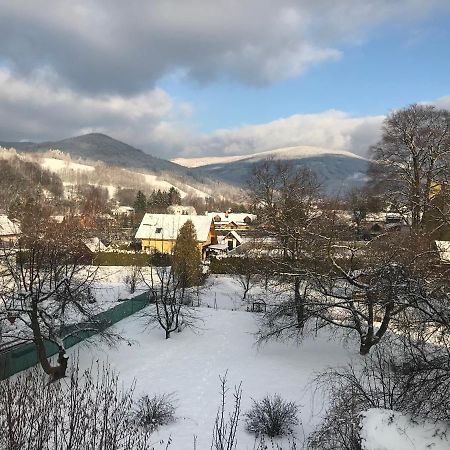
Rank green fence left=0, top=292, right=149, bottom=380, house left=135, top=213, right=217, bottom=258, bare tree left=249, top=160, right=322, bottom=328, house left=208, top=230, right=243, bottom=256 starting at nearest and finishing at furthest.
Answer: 1. green fence left=0, top=292, right=149, bottom=380
2. bare tree left=249, top=160, right=322, bottom=328
3. house left=135, top=213, right=217, bottom=258
4. house left=208, top=230, right=243, bottom=256

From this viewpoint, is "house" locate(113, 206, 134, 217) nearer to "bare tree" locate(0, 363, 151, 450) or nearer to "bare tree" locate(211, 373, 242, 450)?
"bare tree" locate(211, 373, 242, 450)

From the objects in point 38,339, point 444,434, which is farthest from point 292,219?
point 444,434

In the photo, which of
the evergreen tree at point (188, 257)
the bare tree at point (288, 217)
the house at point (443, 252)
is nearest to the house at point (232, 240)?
the evergreen tree at point (188, 257)

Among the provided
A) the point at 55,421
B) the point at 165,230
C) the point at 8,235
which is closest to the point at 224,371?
the point at 55,421

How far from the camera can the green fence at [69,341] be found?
12.3m

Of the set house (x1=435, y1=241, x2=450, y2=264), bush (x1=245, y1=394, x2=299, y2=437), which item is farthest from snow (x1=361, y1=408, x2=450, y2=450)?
house (x1=435, y1=241, x2=450, y2=264)

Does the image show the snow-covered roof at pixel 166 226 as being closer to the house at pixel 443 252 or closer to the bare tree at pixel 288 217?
the bare tree at pixel 288 217

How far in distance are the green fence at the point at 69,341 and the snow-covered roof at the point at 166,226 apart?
19289mm

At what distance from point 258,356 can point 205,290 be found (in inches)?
512

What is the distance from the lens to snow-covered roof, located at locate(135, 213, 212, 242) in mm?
42250

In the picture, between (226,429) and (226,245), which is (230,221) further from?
(226,429)

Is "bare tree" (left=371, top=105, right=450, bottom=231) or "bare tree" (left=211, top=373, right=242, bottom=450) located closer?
"bare tree" (left=211, top=373, right=242, bottom=450)

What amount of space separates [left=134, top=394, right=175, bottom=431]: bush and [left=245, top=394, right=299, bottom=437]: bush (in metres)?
1.95

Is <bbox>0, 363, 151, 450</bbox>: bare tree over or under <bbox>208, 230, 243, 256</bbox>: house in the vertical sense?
over
